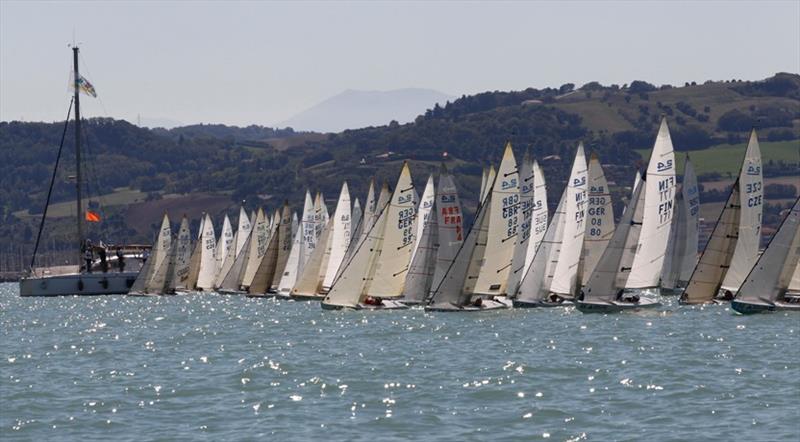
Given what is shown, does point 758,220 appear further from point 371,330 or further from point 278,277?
point 278,277

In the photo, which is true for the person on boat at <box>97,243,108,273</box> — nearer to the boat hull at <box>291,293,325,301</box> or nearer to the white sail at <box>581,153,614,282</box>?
the boat hull at <box>291,293,325,301</box>

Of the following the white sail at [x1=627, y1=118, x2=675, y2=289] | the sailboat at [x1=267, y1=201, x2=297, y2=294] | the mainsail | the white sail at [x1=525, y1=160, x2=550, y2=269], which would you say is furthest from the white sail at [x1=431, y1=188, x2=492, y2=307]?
the sailboat at [x1=267, y1=201, x2=297, y2=294]

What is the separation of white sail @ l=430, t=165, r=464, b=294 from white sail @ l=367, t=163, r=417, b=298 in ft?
7.19

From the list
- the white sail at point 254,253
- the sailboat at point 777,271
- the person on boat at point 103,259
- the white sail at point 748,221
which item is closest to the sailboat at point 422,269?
the white sail at point 748,221

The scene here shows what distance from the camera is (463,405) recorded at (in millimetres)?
36312

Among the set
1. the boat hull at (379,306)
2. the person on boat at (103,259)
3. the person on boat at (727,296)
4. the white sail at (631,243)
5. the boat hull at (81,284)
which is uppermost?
the white sail at (631,243)

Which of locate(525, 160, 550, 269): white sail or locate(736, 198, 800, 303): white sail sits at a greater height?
locate(525, 160, 550, 269): white sail

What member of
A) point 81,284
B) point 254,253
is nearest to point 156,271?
point 81,284

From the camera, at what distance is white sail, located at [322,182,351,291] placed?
88500mm

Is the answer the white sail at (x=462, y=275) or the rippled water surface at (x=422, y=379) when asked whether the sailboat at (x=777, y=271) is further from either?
the white sail at (x=462, y=275)

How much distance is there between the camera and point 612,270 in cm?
6356

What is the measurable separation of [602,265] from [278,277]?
129 ft

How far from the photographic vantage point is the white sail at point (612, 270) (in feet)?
208

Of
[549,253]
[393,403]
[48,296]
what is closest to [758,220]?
[549,253]
